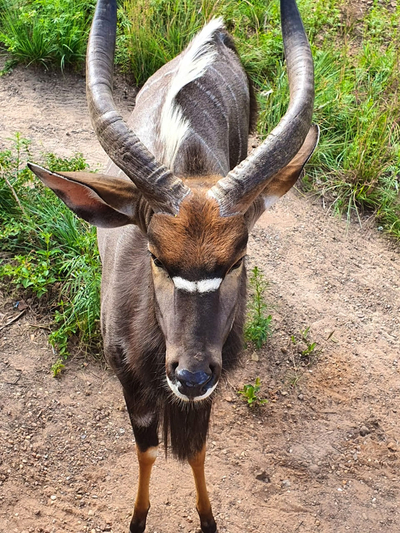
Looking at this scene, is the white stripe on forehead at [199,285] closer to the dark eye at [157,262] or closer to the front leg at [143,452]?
the dark eye at [157,262]

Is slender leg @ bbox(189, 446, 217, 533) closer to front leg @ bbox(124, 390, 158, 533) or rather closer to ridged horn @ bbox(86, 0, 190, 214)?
front leg @ bbox(124, 390, 158, 533)

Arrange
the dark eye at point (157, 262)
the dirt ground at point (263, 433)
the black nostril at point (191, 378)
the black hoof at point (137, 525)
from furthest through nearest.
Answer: the dirt ground at point (263, 433) < the black hoof at point (137, 525) < the dark eye at point (157, 262) < the black nostril at point (191, 378)

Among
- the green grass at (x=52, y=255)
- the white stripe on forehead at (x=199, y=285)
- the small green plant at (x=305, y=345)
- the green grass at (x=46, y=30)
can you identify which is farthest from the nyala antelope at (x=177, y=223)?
the green grass at (x=46, y=30)

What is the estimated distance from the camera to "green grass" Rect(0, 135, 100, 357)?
509 cm

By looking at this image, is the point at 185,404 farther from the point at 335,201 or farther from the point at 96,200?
the point at 335,201

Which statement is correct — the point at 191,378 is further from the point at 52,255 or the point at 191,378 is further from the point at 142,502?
the point at 52,255

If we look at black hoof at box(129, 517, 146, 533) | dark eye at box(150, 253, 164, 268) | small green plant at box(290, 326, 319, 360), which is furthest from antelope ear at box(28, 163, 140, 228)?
small green plant at box(290, 326, 319, 360)

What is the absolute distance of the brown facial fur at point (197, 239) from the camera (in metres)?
3.00

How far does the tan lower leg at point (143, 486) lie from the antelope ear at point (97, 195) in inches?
61.0

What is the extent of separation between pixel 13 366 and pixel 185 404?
172 centimetres

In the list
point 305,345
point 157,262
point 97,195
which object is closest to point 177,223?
point 157,262

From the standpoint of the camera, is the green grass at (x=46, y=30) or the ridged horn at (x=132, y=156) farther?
the green grass at (x=46, y=30)

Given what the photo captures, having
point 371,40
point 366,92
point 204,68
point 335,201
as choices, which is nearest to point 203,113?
point 204,68

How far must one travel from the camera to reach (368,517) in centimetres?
454
